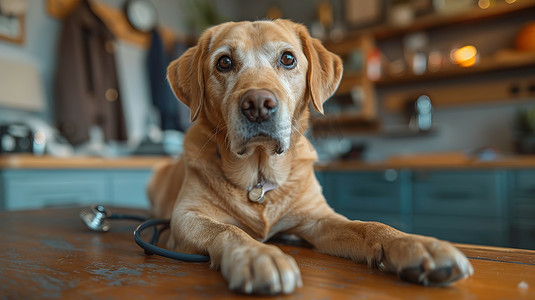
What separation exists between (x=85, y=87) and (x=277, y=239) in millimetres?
2763

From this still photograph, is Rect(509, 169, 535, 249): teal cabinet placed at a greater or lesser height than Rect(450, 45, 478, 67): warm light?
lesser

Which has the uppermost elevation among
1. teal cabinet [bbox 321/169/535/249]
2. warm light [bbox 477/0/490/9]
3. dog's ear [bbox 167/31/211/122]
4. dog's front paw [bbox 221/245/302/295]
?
warm light [bbox 477/0/490/9]

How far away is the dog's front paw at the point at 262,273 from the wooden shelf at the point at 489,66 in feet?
10.2

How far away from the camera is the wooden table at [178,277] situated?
432 mm

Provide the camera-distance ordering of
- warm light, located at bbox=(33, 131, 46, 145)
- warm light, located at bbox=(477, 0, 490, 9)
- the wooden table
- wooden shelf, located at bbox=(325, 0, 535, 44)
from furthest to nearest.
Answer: warm light, located at bbox=(477, 0, 490, 9) → wooden shelf, located at bbox=(325, 0, 535, 44) → warm light, located at bbox=(33, 131, 46, 145) → the wooden table

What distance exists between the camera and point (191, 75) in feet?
3.65

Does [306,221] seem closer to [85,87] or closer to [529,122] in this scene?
[529,122]

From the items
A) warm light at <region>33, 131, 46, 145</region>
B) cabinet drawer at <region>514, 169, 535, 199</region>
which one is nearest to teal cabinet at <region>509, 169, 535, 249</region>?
cabinet drawer at <region>514, 169, 535, 199</region>

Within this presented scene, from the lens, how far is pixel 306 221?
0.92m

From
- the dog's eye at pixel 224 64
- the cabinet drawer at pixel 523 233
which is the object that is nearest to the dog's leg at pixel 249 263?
the dog's eye at pixel 224 64

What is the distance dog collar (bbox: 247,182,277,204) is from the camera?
0.89 meters

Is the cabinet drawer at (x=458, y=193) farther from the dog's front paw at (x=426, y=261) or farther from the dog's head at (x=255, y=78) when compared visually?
the dog's front paw at (x=426, y=261)

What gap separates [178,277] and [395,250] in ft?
1.15

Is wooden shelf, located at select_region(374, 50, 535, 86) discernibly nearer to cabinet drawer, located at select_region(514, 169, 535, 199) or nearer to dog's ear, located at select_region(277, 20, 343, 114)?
cabinet drawer, located at select_region(514, 169, 535, 199)
